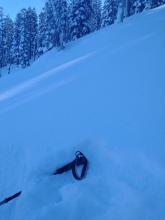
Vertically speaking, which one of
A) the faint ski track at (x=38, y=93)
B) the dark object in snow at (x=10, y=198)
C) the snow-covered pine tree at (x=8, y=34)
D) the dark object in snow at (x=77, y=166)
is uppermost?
the dark object in snow at (x=77, y=166)

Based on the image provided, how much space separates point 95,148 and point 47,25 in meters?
42.7

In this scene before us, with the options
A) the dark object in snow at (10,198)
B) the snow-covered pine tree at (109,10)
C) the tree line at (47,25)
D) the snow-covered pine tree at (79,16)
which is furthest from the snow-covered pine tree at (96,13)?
the dark object in snow at (10,198)

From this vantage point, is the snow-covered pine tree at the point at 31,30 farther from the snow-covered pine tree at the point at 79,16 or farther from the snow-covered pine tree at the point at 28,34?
the snow-covered pine tree at the point at 79,16

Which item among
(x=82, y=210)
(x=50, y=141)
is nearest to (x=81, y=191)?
(x=82, y=210)

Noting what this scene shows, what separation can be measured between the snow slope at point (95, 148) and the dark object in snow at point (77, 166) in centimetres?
10

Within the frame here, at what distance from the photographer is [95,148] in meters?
4.16

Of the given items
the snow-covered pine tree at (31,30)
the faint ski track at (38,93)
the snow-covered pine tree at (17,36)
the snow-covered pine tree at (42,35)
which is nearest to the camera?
the faint ski track at (38,93)

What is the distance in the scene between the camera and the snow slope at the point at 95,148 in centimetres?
324

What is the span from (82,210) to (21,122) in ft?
11.7

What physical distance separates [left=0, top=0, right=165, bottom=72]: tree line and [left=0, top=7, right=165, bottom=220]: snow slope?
30.0 metres

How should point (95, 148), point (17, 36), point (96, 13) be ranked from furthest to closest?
point (96, 13)
point (17, 36)
point (95, 148)

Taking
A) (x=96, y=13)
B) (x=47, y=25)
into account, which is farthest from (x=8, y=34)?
(x=96, y=13)

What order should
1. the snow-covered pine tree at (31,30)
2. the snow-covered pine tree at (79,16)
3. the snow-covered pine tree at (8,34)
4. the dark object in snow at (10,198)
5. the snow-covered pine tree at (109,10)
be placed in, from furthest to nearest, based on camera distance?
the snow-covered pine tree at (8,34), the snow-covered pine tree at (31,30), the snow-covered pine tree at (109,10), the snow-covered pine tree at (79,16), the dark object in snow at (10,198)

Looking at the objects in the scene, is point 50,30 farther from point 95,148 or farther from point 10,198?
point 10,198
